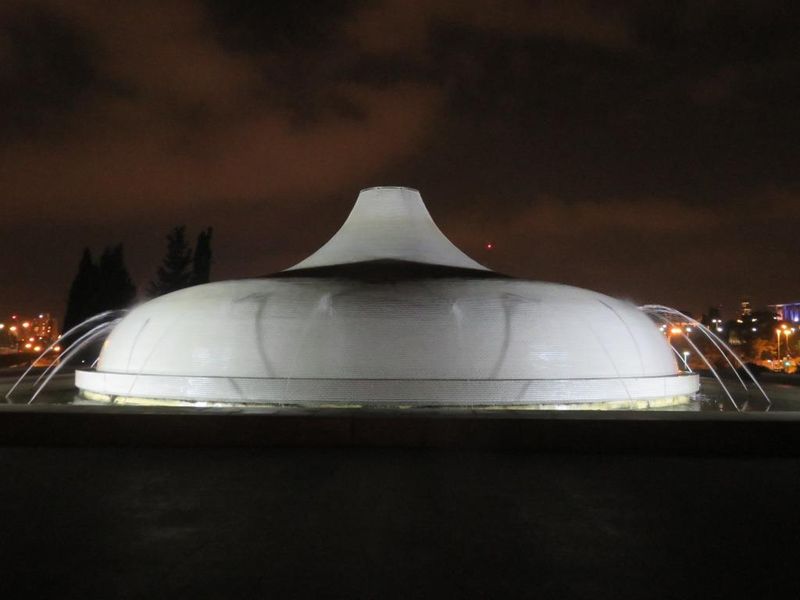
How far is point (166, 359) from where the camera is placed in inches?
608

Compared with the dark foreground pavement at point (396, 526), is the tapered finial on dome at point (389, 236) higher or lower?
higher

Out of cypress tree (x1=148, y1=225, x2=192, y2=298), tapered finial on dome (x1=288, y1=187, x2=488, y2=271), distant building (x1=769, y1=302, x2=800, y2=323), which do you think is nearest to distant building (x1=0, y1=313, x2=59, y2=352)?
cypress tree (x1=148, y1=225, x2=192, y2=298)

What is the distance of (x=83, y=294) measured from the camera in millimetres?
54188

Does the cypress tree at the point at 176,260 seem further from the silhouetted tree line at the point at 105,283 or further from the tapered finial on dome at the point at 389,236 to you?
the tapered finial on dome at the point at 389,236

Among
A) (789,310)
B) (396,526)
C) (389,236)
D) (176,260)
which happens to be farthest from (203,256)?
(789,310)

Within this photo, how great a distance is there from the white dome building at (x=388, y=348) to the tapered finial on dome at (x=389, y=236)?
11.1 ft

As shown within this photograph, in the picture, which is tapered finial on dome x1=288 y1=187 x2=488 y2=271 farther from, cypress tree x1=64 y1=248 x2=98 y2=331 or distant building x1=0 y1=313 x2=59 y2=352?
distant building x1=0 y1=313 x2=59 y2=352

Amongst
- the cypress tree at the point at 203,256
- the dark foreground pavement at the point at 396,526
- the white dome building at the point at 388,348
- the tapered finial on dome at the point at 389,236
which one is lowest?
the dark foreground pavement at the point at 396,526

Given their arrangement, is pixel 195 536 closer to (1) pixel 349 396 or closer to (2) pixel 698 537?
(2) pixel 698 537

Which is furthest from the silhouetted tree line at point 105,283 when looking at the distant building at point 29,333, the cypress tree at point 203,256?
the distant building at point 29,333

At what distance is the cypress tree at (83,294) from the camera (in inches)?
2105

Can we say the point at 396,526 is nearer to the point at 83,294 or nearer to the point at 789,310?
the point at 83,294

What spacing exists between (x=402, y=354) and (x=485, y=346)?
1.77 metres

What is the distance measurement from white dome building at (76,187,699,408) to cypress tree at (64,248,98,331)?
3979 cm
